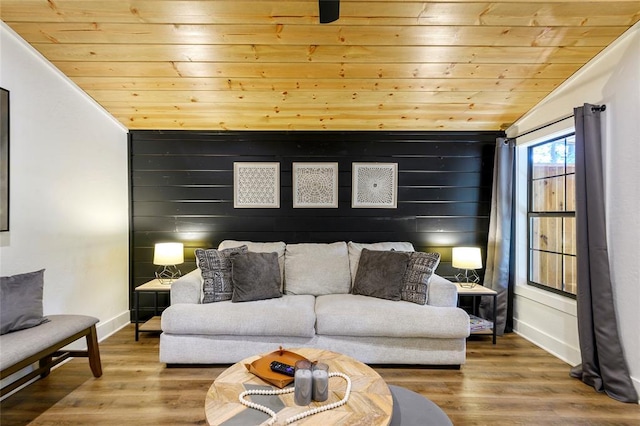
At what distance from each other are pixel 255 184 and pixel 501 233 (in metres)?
2.65

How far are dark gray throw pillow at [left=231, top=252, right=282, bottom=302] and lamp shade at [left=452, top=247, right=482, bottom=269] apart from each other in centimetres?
181

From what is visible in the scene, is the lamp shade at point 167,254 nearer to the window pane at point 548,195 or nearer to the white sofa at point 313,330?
the white sofa at point 313,330

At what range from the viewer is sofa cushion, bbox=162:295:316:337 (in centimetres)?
262

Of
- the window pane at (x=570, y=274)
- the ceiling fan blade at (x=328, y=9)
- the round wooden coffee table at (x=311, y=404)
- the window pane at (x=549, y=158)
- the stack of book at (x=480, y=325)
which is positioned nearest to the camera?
the round wooden coffee table at (x=311, y=404)

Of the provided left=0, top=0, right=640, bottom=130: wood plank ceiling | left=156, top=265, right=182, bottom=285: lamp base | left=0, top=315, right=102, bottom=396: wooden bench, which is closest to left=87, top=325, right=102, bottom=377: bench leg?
left=0, top=315, right=102, bottom=396: wooden bench

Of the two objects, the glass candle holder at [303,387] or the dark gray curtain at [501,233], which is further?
the dark gray curtain at [501,233]

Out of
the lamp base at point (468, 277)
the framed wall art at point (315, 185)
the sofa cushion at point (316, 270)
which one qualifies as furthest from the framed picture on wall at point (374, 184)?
the lamp base at point (468, 277)

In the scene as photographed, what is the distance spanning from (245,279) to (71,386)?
4.52 ft

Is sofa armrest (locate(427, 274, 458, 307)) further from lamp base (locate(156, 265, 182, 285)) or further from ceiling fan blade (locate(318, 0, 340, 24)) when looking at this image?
lamp base (locate(156, 265, 182, 285))

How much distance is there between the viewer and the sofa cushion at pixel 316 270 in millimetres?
3213

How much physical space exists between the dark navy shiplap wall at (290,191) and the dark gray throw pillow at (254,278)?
776 mm

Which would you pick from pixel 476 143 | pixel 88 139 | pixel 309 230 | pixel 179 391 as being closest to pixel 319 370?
pixel 179 391

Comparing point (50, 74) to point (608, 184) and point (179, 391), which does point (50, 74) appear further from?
point (608, 184)

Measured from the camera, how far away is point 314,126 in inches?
143
